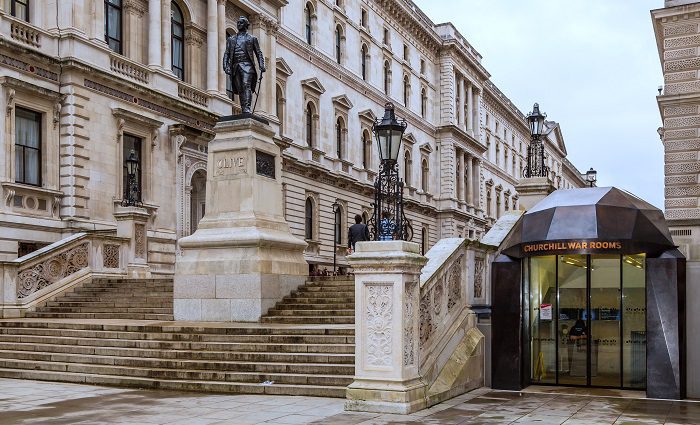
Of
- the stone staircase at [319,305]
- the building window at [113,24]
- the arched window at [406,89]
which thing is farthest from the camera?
the arched window at [406,89]

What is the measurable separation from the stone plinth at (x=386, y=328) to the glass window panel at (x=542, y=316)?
3.63 metres

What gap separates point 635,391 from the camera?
1357 cm

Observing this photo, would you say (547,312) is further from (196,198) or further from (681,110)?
(196,198)

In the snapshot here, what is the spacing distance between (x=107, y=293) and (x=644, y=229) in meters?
13.8

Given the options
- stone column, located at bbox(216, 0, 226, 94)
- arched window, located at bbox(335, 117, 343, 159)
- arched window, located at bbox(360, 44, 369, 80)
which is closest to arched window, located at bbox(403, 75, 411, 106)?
arched window, located at bbox(360, 44, 369, 80)

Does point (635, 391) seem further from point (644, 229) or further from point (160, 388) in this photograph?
point (160, 388)

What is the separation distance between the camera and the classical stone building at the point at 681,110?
77.1 ft

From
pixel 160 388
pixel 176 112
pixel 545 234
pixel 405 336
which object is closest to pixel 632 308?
pixel 545 234

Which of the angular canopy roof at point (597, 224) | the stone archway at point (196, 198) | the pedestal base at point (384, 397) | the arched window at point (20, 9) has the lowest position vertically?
the pedestal base at point (384, 397)

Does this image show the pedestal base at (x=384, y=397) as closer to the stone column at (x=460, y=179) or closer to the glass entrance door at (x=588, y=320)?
the glass entrance door at (x=588, y=320)

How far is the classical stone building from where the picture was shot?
23.5 meters

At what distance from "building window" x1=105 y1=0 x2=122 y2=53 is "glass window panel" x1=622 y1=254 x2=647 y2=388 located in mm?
21336

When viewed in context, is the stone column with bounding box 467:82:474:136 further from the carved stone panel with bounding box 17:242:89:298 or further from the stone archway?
the carved stone panel with bounding box 17:242:89:298

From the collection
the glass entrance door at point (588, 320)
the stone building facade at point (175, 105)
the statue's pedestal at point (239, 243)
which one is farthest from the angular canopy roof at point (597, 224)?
the stone building facade at point (175, 105)
